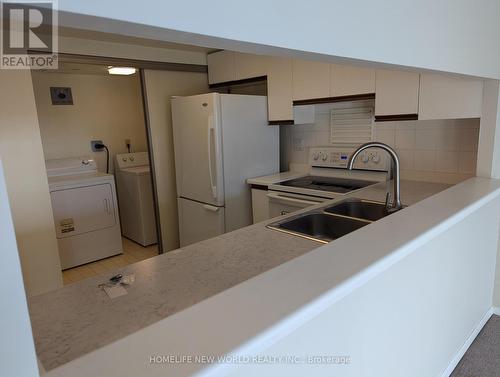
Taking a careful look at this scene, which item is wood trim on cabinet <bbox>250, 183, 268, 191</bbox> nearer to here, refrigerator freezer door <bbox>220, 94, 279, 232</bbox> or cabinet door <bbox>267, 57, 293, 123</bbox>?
refrigerator freezer door <bbox>220, 94, 279, 232</bbox>

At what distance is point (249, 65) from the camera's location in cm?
311

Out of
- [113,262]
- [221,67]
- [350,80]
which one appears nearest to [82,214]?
[113,262]

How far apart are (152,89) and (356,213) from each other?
7.43ft

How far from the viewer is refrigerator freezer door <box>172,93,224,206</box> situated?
2.78m

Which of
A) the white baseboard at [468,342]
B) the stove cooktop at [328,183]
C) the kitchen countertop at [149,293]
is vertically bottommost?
the white baseboard at [468,342]

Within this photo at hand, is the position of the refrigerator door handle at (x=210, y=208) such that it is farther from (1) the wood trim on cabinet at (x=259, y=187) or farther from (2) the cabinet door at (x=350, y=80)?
(2) the cabinet door at (x=350, y=80)

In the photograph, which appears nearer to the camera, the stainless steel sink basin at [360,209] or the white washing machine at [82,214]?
the stainless steel sink basin at [360,209]

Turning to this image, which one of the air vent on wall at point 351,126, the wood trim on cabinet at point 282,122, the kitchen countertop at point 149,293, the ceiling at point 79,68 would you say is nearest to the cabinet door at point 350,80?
the air vent on wall at point 351,126

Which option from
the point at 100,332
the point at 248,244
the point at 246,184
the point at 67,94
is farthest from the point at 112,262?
the point at 100,332

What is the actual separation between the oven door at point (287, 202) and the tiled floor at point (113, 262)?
66.8 inches

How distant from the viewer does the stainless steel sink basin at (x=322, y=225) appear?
5.95ft

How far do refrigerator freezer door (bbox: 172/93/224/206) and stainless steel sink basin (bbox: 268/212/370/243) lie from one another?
3.74 feet

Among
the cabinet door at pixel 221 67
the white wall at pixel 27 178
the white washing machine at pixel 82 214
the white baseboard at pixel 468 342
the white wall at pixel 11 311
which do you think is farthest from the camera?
the white washing machine at pixel 82 214

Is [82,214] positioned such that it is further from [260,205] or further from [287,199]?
[287,199]
